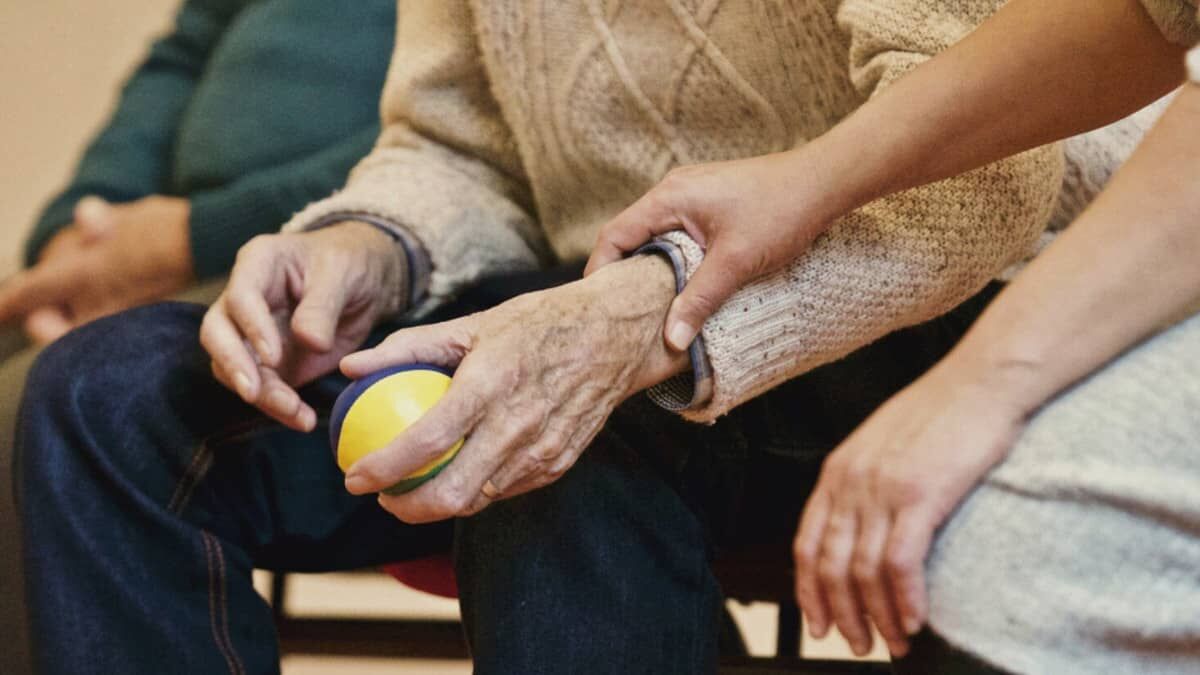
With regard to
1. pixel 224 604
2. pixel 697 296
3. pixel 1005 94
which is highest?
pixel 1005 94

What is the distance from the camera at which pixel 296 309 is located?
0.84 metres

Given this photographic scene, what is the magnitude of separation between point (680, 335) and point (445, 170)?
0.40 meters

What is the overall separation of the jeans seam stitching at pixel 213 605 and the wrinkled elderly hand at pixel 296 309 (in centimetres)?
10

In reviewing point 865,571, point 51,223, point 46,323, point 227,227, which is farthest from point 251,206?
point 865,571

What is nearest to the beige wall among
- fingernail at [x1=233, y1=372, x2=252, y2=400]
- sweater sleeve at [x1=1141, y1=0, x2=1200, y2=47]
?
fingernail at [x1=233, y1=372, x2=252, y2=400]

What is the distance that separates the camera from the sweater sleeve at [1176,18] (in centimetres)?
59

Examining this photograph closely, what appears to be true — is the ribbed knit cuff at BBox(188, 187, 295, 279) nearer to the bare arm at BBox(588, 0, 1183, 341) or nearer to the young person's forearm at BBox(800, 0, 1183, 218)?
the bare arm at BBox(588, 0, 1183, 341)

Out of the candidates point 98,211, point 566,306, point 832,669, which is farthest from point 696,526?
point 98,211

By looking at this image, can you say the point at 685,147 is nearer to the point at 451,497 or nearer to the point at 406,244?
the point at 406,244

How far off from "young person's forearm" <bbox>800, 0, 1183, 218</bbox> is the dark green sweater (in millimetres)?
854

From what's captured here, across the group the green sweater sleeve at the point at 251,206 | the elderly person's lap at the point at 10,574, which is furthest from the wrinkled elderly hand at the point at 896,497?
the green sweater sleeve at the point at 251,206

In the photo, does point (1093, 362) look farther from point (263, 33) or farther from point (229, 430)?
point (263, 33)

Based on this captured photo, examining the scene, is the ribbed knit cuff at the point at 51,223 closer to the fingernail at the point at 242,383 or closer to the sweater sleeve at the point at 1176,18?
the fingernail at the point at 242,383

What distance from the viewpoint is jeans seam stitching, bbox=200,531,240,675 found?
808 millimetres
